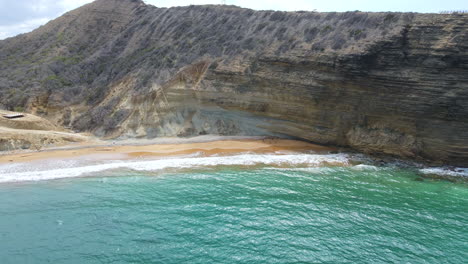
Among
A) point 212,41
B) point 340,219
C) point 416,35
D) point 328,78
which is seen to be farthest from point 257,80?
point 340,219

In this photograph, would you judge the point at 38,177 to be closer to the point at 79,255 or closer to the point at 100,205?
the point at 100,205

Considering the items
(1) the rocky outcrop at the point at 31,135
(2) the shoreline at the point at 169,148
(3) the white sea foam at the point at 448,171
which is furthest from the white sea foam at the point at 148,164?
(3) the white sea foam at the point at 448,171

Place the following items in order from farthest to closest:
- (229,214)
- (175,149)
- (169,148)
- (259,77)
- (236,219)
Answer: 1. (259,77)
2. (169,148)
3. (175,149)
4. (229,214)
5. (236,219)

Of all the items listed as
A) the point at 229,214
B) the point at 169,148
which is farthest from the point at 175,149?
the point at 229,214

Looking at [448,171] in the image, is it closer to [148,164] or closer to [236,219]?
[236,219]

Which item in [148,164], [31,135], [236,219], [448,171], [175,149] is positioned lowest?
[448,171]

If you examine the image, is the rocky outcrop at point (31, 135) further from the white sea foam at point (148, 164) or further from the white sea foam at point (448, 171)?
the white sea foam at point (448, 171)
